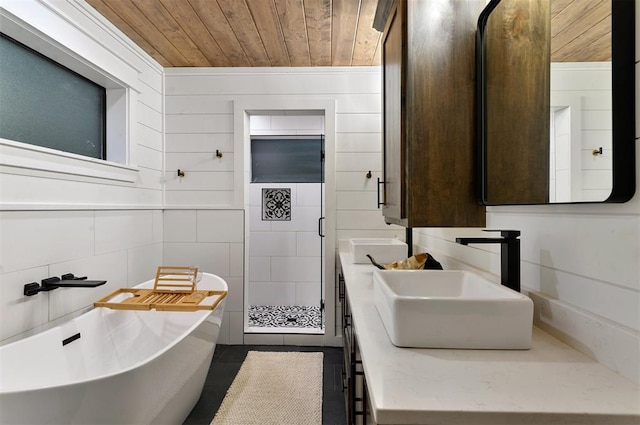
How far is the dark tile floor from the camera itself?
6.23 ft

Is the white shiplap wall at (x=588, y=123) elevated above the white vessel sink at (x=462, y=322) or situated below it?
above

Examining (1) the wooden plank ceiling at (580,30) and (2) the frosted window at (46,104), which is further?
(2) the frosted window at (46,104)

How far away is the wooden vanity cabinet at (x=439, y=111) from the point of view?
4.12 ft

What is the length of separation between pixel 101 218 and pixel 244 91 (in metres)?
1.56

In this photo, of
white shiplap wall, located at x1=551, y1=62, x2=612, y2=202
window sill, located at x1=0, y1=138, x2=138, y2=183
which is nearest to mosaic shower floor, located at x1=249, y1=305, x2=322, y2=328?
window sill, located at x1=0, y1=138, x2=138, y2=183

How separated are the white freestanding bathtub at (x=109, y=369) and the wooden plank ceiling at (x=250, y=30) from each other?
→ 185 centimetres

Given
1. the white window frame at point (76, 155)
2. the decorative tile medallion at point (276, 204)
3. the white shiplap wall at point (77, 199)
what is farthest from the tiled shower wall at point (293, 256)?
the white window frame at point (76, 155)

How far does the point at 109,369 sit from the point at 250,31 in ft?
7.59

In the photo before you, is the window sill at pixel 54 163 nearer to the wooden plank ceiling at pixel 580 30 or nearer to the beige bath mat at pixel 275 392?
the beige bath mat at pixel 275 392

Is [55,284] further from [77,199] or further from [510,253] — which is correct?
[510,253]

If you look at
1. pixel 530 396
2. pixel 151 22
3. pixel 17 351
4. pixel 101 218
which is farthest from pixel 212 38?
pixel 530 396

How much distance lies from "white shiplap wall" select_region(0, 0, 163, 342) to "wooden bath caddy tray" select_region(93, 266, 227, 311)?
22 centimetres

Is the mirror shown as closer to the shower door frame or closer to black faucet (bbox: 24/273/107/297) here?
the shower door frame

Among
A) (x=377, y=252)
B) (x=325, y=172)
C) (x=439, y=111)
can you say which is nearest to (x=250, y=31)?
(x=325, y=172)
